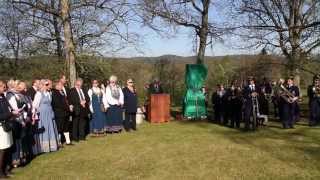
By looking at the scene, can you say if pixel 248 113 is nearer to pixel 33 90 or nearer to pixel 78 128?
pixel 78 128

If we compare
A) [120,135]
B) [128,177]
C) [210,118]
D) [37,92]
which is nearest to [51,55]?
[210,118]

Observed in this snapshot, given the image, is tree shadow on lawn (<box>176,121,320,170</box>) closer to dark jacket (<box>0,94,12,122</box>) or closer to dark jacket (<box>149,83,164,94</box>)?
dark jacket (<box>149,83,164,94</box>)

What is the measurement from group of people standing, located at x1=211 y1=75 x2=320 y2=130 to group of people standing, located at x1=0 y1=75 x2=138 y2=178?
11.2 feet

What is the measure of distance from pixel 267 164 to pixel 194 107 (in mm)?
10868

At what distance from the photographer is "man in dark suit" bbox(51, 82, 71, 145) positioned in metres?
14.9

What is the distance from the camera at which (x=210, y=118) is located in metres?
23.5

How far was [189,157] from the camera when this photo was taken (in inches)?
505

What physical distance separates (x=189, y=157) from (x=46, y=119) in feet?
11.7

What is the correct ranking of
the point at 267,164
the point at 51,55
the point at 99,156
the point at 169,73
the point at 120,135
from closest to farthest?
the point at 267,164, the point at 99,156, the point at 120,135, the point at 51,55, the point at 169,73

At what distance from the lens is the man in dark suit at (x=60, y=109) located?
14.9 m

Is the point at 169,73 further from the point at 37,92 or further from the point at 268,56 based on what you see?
the point at 37,92

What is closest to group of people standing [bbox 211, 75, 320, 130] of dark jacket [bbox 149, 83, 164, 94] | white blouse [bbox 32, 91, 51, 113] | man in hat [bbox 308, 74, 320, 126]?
man in hat [bbox 308, 74, 320, 126]

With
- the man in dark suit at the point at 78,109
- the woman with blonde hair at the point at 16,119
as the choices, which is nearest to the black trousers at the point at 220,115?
the man in dark suit at the point at 78,109

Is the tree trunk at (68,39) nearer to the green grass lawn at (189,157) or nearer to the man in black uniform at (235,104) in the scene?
the green grass lawn at (189,157)
